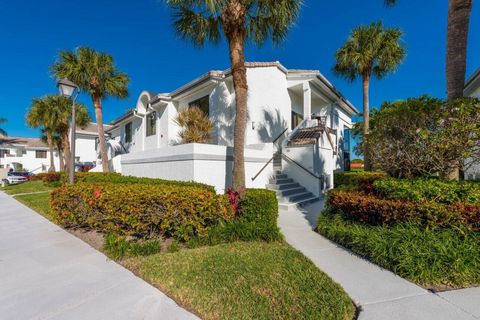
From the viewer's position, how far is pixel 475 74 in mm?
11250

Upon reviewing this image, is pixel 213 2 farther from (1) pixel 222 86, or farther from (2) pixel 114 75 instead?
(2) pixel 114 75

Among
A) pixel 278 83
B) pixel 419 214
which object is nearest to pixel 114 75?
pixel 278 83

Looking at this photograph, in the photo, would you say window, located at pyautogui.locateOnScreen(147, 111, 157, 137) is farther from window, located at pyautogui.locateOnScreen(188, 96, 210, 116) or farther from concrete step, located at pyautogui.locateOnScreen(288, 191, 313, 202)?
concrete step, located at pyautogui.locateOnScreen(288, 191, 313, 202)

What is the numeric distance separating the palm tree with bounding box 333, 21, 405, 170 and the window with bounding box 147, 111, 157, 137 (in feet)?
46.9

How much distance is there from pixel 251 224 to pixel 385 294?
2722 mm

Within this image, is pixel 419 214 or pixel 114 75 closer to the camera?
pixel 419 214

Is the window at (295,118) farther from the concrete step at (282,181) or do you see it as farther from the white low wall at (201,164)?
the concrete step at (282,181)

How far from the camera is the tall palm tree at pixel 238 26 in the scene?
6.46 m

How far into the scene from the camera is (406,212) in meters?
4.27

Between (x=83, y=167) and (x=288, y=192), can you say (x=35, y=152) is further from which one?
(x=288, y=192)

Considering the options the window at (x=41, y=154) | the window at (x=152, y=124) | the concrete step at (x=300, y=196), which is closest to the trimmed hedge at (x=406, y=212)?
the concrete step at (x=300, y=196)

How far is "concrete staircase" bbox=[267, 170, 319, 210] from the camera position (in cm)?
884

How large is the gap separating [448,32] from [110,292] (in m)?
9.60

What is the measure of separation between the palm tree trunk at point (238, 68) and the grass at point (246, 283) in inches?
105
